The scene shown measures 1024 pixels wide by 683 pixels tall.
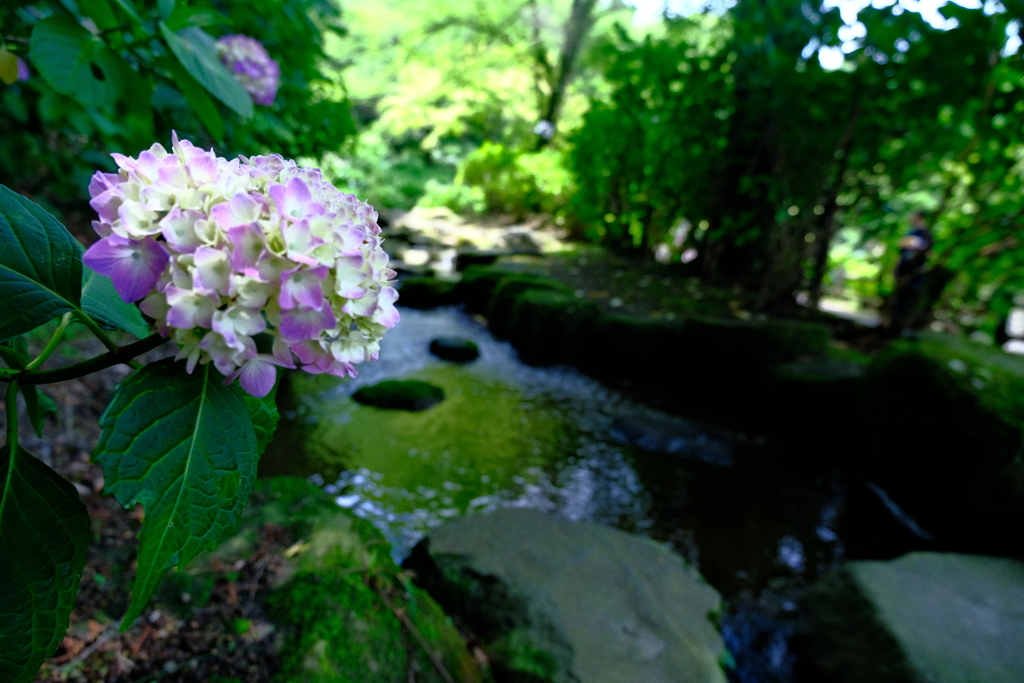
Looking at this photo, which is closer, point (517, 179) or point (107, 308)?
point (107, 308)

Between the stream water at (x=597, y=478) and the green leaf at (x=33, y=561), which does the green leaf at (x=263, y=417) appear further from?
the stream water at (x=597, y=478)

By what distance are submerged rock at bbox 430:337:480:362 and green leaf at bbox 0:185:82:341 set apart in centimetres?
476

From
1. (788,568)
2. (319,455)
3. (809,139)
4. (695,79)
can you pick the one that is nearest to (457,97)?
(695,79)

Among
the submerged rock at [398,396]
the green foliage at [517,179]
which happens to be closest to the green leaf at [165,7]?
the submerged rock at [398,396]

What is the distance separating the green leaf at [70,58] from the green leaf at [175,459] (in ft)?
2.43

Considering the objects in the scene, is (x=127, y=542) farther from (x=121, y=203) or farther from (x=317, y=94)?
(x=317, y=94)

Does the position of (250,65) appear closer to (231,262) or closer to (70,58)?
(70,58)

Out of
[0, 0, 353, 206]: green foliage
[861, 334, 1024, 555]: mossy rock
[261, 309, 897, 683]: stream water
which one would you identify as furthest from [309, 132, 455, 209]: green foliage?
[861, 334, 1024, 555]: mossy rock

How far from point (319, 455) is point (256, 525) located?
178 cm

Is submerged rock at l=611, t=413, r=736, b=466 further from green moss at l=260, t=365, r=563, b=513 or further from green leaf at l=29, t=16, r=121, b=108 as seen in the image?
green leaf at l=29, t=16, r=121, b=108

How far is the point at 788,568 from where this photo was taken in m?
2.92

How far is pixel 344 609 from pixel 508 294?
5.06m

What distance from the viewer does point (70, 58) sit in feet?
3.18

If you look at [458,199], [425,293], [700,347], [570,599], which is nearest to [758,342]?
[700,347]
